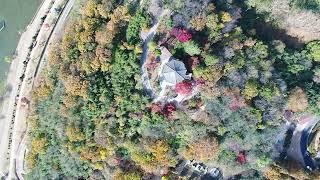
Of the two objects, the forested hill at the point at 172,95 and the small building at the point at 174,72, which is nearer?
the small building at the point at 174,72

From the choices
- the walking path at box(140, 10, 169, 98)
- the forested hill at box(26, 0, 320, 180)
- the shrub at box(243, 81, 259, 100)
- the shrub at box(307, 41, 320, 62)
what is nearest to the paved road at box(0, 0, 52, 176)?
the forested hill at box(26, 0, 320, 180)

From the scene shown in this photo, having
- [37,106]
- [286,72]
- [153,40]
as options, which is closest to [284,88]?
[286,72]

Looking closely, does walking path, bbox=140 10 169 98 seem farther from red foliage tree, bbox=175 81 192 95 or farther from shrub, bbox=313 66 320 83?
shrub, bbox=313 66 320 83

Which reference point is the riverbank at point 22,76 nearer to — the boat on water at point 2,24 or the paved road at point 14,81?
the paved road at point 14,81

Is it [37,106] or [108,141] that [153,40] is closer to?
[108,141]

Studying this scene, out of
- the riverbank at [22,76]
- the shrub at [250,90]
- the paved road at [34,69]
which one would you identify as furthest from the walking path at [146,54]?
the riverbank at [22,76]

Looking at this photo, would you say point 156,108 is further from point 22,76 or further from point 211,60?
point 22,76

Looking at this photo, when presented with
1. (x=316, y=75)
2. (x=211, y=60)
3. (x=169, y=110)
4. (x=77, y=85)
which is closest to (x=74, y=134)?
(x=77, y=85)
